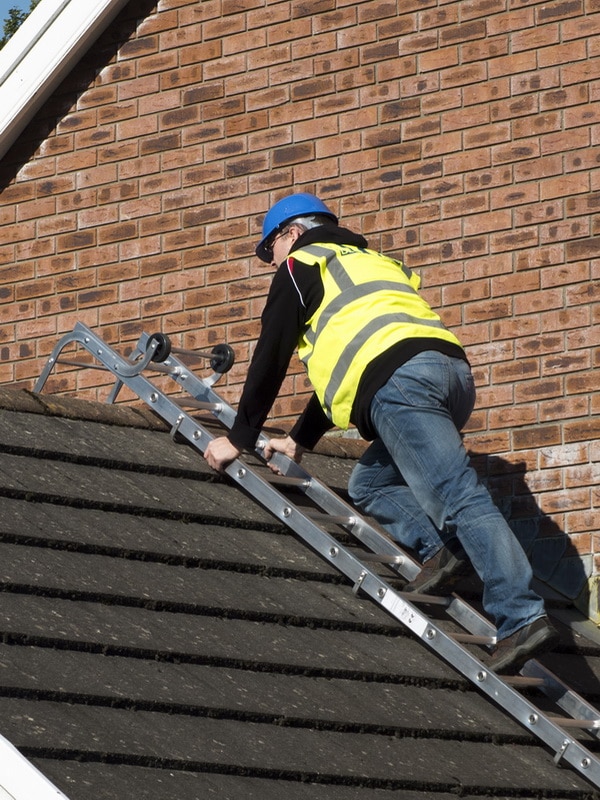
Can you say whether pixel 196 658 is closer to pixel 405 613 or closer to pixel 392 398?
pixel 405 613

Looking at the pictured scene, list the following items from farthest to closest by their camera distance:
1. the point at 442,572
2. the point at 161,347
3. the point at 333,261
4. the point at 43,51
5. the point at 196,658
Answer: the point at 43,51, the point at 161,347, the point at 333,261, the point at 442,572, the point at 196,658

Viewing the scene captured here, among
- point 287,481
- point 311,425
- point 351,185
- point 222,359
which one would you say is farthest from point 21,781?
point 351,185

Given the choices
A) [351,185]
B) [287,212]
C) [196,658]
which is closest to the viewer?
[196,658]

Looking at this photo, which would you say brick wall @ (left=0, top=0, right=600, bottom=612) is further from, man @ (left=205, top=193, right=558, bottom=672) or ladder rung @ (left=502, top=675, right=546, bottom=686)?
ladder rung @ (left=502, top=675, right=546, bottom=686)

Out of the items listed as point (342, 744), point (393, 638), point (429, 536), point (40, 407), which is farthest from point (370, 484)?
point (342, 744)

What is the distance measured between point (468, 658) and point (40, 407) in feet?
6.13

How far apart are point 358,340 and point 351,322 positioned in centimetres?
8

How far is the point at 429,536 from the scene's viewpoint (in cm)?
538

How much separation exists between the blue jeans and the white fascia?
3.99 meters

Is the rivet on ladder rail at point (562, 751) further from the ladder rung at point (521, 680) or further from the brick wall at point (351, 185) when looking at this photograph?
the brick wall at point (351, 185)

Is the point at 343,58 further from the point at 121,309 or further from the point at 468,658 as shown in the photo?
the point at 468,658

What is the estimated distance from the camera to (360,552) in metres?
5.54

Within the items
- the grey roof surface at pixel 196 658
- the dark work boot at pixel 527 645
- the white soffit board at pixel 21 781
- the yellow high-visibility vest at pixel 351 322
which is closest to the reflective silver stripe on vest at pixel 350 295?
the yellow high-visibility vest at pixel 351 322

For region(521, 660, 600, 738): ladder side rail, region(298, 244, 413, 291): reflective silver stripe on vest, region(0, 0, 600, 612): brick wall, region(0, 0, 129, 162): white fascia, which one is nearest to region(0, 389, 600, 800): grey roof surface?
region(521, 660, 600, 738): ladder side rail
